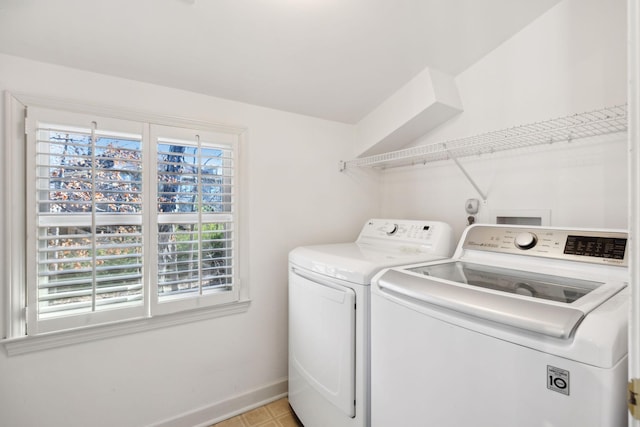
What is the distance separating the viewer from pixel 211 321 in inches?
71.7

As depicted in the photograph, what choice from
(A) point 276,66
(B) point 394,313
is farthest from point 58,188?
(B) point 394,313

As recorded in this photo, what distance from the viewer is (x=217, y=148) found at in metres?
1.82

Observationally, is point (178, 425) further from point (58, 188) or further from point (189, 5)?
point (189, 5)

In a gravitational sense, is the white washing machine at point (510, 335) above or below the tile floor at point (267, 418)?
above

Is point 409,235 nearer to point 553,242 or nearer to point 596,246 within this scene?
point 553,242

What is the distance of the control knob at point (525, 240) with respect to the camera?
1.28 m

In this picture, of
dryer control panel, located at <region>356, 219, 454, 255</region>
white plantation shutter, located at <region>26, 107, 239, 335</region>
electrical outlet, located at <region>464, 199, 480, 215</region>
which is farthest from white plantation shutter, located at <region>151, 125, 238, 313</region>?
electrical outlet, located at <region>464, 199, 480, 215</region>

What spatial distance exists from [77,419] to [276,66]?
2.13 meters

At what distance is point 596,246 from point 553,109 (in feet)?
2.46

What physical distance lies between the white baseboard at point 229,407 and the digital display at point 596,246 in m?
1.87

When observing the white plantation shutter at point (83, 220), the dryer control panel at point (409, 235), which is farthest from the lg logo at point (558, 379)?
the white plantation shutter at point (83, 220)

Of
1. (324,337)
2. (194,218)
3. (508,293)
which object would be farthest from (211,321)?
(508,293)

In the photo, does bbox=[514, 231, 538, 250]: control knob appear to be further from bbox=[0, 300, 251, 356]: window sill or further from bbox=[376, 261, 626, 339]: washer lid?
bbox=[0, 300, 251, 356]: window sill

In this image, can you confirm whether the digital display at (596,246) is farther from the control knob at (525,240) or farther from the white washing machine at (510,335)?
the control knob at (525,240)
